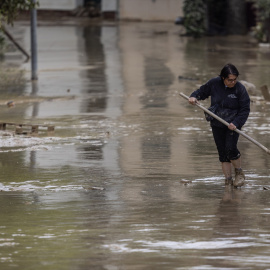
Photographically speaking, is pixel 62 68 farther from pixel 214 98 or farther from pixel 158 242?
pixel 158 242

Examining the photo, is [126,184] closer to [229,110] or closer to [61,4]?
[229,110]

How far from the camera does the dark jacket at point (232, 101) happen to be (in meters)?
A: 9.51

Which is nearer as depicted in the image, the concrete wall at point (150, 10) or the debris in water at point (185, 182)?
the debris in water at point (185, 182)

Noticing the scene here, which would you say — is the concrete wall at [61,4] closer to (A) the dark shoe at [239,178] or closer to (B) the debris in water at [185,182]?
(B) the debris in water at [185,182]

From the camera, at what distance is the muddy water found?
6895 mm

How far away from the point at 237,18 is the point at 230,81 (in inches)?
1265

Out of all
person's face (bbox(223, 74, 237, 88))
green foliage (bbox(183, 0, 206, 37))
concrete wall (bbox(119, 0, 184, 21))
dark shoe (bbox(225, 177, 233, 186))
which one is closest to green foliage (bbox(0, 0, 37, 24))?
dark shoe (bbox(225, 177, 233, 186))

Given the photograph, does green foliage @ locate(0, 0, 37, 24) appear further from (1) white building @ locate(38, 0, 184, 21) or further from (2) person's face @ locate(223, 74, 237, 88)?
(1) white building @ locate(38, 0, 184, 21)

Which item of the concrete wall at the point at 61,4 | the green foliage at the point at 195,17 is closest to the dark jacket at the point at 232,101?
the green foliage at the point at 195,17

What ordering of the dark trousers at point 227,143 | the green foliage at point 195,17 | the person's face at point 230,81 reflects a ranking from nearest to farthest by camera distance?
the person's face at point 230,81 → the dark trousers at point 227,143 → the green foliage at point 195,17

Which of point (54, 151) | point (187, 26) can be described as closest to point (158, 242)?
point (54, 151)

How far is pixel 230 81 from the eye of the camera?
934 centimetres

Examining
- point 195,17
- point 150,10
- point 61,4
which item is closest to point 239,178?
point 195,17

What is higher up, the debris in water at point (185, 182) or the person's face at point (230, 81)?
the person's face at point (230, 81)
